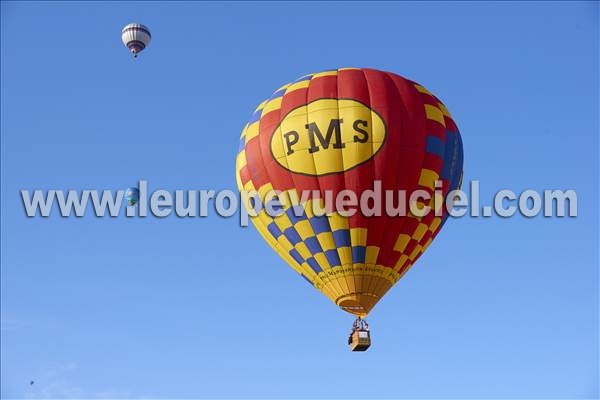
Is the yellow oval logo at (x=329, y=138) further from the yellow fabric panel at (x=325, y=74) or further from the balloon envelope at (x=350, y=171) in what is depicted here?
the yellow fabric panel at (x=325, y=74)

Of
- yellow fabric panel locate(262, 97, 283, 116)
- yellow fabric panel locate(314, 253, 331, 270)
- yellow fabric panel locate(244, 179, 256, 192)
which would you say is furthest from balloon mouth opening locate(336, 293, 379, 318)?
yellow fabric panel locate(262, 97, 283, 116)

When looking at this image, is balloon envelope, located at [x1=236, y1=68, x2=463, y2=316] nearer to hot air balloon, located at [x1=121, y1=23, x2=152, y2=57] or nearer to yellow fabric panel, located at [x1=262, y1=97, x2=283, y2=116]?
yellow fabric panel, located at [x1=262, y1=97, x2=283, y2=116]

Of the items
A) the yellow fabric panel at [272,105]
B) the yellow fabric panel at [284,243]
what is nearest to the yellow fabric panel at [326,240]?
the yellow fabric panel at [284,243]

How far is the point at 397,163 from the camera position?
26.3 m

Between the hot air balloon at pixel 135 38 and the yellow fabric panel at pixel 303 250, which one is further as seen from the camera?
the hot air balloon at pixel 135 38

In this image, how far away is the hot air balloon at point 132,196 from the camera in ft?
123

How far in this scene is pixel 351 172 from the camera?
85.5 ft

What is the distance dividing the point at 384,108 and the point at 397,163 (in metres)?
1.35

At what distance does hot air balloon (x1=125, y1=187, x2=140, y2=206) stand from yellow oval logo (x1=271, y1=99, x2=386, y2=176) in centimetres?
1180

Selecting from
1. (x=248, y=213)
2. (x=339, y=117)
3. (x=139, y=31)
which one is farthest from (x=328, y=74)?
(x=139, y=31)

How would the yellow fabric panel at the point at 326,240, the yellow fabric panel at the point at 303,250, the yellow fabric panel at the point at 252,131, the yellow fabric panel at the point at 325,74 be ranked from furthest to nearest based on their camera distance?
the yellow fabric panel at the point at 325,74 → the yellow fabric panel at the point at 252,131 → the yellow fabric panel at the point at 303,250 → the yellow fabric panel at the point at 326,240

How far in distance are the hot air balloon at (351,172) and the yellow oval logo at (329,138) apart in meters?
0.02

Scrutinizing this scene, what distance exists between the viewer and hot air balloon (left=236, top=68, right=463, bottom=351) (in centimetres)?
2612

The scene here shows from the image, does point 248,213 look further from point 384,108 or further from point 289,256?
point 384,108
